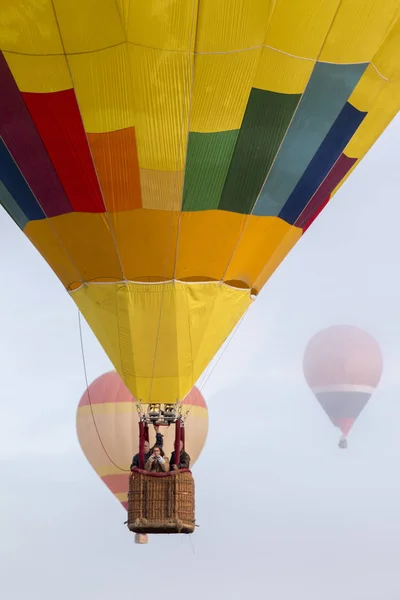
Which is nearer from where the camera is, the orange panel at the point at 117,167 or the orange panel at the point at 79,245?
the orange panel at the point at 117,167

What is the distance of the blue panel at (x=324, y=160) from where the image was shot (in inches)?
434

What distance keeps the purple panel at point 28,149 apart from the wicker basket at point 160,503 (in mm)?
2299

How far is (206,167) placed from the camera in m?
10.6

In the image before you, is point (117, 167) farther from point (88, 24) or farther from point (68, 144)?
point (88, 24)

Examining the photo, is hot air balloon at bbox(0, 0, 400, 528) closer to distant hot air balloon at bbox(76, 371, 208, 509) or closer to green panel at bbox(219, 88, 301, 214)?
green panel at bbox(219, 88, 301, 214)

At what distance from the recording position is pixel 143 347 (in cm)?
1100

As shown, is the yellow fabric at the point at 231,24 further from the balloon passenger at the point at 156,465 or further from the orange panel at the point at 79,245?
the balloon passenger at the point at 156,465

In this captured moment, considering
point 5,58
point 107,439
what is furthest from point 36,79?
point 107,439

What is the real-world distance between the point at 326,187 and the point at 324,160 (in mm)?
419

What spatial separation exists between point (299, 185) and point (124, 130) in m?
1.66

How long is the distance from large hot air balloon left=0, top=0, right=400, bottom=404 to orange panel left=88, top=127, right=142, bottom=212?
0.01 meters

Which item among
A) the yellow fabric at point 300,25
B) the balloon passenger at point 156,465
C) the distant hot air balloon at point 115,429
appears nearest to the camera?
the yellow fabric at point 300,25

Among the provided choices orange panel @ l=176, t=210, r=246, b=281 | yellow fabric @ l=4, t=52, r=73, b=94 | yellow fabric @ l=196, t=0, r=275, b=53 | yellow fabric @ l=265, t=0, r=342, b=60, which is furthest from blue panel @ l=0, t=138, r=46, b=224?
A: yellow fabric @ l=265, t=0, r=342, b=60

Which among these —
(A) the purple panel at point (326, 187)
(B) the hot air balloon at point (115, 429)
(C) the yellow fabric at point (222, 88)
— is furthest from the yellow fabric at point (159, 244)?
(B) the hot air balloon at point (115, 429)
